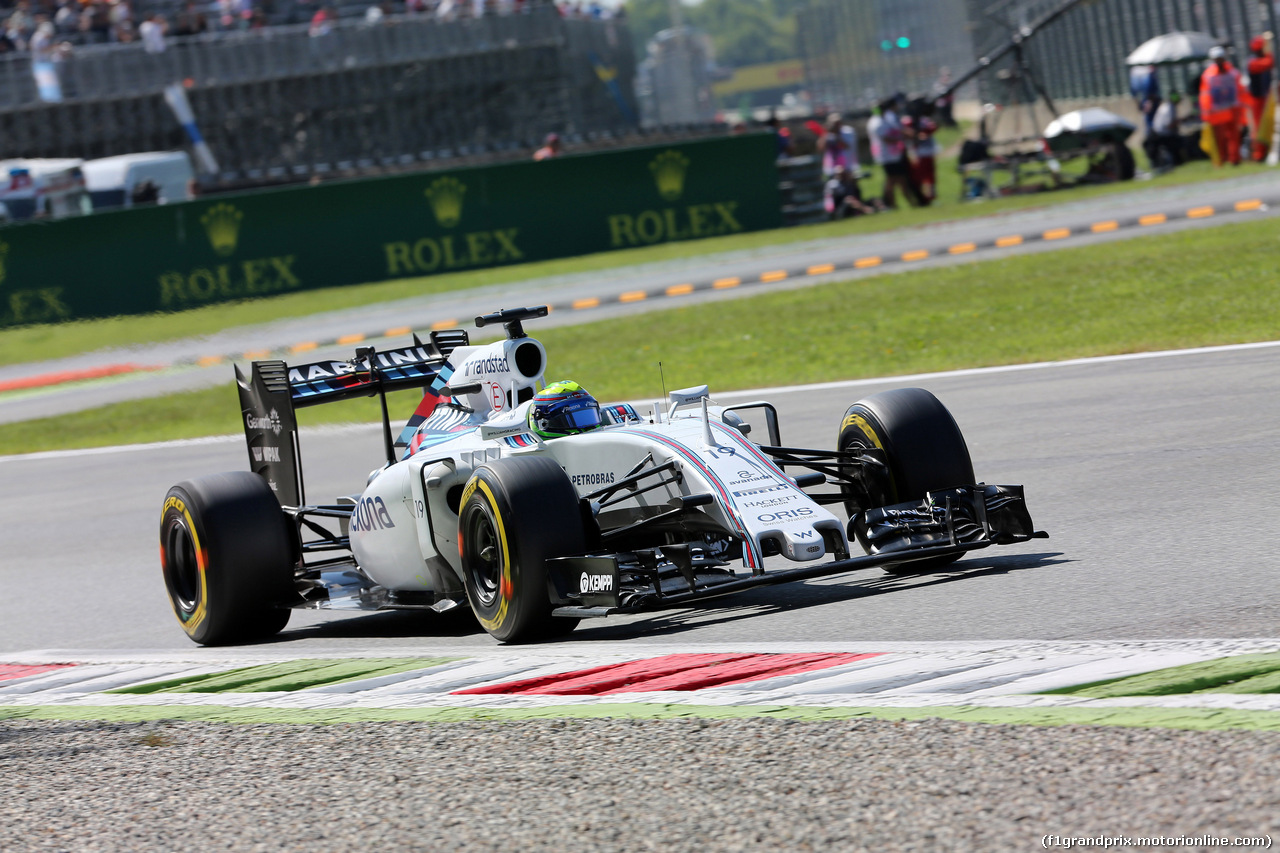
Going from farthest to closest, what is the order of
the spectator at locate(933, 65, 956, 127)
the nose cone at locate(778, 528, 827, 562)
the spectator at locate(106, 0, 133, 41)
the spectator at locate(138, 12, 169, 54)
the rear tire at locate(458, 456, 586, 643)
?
the spectator at locate(106, 0, 133, 41)
the spectator at locate(138, 12, 169, 54)
the spectator at locate(933, 65, 956, 127)
the rear tire at locate(458, 456, 586, 643)
the nose cone at locate(778, 528, 827, 562)

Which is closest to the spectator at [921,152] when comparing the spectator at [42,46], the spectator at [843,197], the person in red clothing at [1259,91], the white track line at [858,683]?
the spectator at [843,197]

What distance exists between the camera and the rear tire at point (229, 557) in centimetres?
794

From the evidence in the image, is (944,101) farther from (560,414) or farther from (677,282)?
(560,414)

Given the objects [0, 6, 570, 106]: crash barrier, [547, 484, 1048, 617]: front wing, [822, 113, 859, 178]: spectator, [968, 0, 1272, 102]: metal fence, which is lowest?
[547, 484, 1048, 617]: front wing

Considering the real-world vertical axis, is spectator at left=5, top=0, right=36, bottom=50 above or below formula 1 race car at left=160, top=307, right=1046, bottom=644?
above

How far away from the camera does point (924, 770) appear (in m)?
4.02

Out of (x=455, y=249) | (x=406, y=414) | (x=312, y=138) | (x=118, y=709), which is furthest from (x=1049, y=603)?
(x=312, y=138)

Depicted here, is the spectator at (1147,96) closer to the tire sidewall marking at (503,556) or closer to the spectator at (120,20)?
the tire sidewall marking at (503,556)

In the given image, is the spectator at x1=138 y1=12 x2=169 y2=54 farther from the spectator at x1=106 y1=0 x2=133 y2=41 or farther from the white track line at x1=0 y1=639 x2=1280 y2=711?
the white track line at x1=0 y1=639 x2=1280 y2=711

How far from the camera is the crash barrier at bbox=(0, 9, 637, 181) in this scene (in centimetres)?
3944

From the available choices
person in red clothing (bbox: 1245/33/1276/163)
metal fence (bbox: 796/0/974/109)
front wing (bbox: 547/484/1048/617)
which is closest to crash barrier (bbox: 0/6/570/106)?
person in red clothing (bbox: 1245/33/1276/163)

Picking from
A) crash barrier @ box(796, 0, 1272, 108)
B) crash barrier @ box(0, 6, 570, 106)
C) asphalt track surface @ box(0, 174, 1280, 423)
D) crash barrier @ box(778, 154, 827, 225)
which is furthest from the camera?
crash barrier @ box(0, 6, 570, 106)

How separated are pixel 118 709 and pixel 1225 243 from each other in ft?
47.5

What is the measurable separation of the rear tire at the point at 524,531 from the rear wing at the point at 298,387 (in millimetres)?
1990
